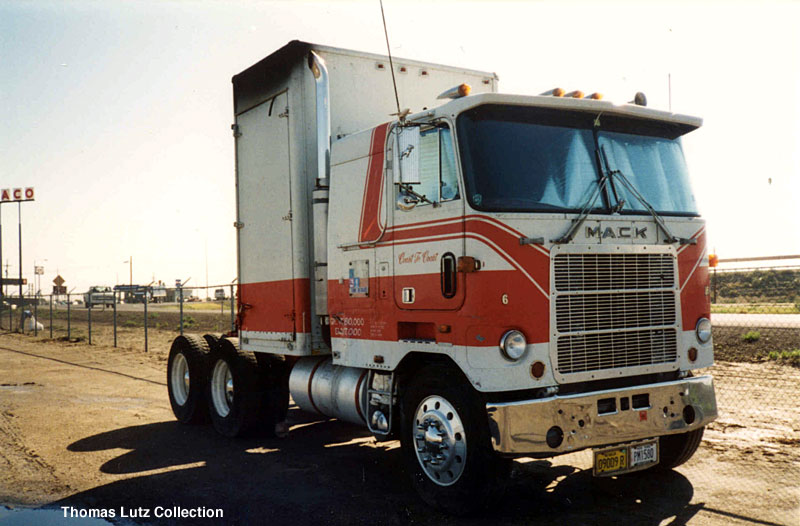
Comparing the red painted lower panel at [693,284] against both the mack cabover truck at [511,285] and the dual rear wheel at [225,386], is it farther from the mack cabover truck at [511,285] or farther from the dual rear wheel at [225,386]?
the dual rear wheel at [225,386]

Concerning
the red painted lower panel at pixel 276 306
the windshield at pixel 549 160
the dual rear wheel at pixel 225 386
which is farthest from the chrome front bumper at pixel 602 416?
the dual rear wheel at pixel 225 386

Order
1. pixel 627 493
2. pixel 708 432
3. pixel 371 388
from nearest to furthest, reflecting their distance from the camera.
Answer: pixel 627 493 → pixel 371 388 → pixel 708 432

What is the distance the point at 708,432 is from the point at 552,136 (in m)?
4.35

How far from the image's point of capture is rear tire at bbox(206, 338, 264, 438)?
8.45 metres

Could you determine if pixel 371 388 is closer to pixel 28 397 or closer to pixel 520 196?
pixel 520 196

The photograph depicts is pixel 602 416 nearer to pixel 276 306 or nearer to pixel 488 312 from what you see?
pixel 488 312

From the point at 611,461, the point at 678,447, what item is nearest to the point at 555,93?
the point at 611,461

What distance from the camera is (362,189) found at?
21.7 feet

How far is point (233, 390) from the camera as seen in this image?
8664mm

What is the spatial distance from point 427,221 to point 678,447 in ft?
9.88

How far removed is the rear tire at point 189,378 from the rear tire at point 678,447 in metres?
5.68

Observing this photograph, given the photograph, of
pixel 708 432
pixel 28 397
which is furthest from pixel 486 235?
pixel 28 397

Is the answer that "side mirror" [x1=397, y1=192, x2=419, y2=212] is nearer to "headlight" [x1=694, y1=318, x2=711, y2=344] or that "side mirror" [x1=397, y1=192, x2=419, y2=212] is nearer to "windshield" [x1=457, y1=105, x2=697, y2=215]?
"windshield" [x1=457, y1=105, x2=697, y2=215]

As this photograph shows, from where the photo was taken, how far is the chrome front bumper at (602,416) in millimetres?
5086
